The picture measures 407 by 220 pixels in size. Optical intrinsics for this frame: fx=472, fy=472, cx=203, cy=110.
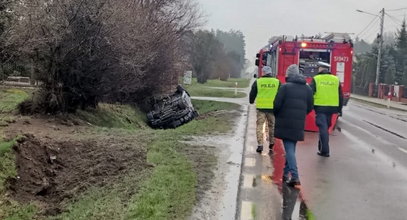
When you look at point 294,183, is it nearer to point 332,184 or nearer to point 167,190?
point 332,184

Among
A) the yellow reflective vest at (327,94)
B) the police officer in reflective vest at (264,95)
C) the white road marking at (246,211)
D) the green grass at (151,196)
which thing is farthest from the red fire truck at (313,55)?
the white road marking at (246,211)

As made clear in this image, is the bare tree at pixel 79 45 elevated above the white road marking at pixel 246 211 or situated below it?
above

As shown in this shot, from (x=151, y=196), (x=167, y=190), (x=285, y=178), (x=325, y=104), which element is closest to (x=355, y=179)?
(x=285, y=178)

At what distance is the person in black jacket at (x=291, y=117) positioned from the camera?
23.8 ft

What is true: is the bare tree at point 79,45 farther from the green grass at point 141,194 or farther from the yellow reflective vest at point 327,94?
the yellow reflective vest at point 327,94

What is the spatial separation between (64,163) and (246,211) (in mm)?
4245

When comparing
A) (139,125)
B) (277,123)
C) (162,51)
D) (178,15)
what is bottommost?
(139,125)

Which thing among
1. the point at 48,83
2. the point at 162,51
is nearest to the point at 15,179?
the point at 48,83

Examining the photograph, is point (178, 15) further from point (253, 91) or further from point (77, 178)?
point (77, 178)

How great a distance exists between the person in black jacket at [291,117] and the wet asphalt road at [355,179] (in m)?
0.40

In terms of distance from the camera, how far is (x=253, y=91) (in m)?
9.93

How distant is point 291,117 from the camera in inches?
287

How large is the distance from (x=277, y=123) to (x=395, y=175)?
101 inches

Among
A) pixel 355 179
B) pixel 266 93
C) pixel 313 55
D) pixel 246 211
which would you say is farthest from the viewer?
pixel 313 55
